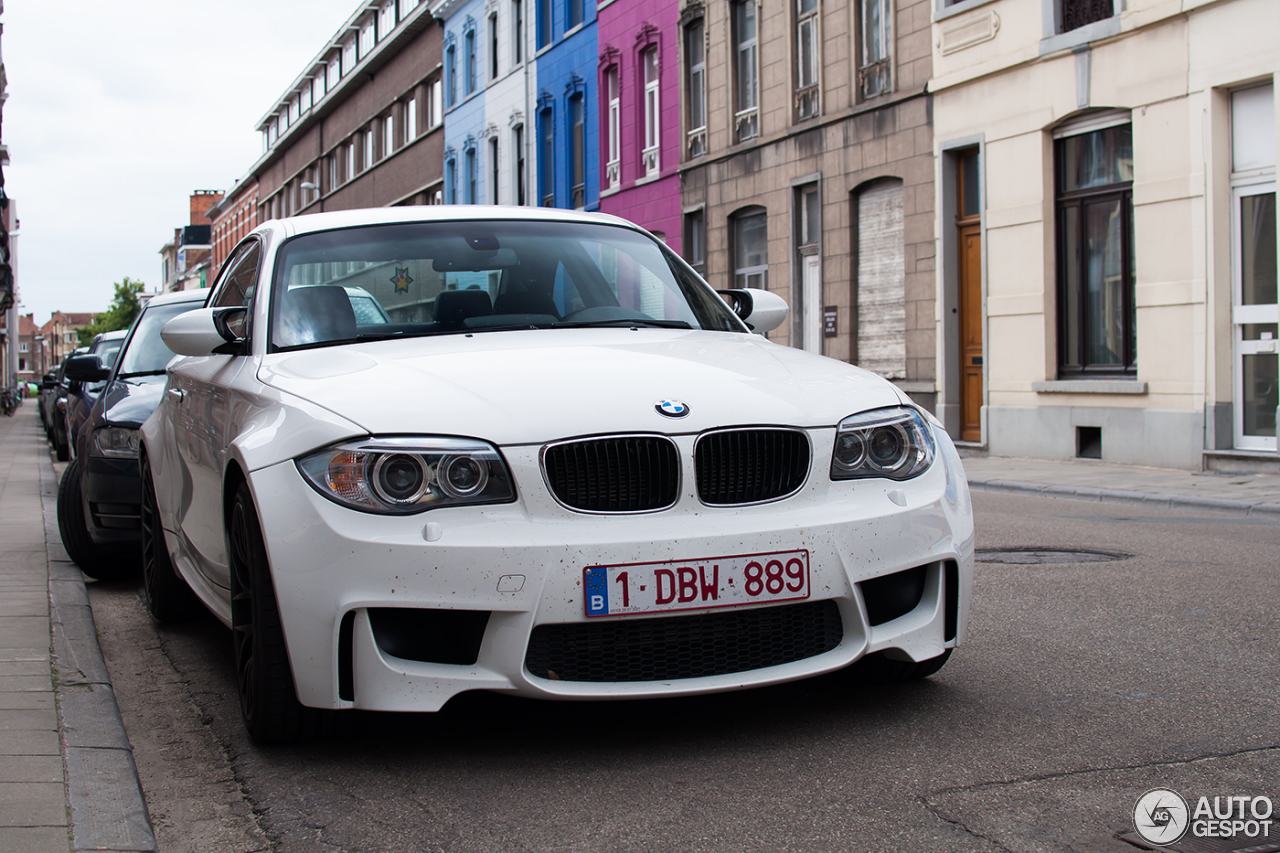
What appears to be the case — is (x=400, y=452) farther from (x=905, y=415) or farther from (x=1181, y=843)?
(x=1181, y=843)

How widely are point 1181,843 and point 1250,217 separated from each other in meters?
12.7

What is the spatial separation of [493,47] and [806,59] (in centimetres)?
1923

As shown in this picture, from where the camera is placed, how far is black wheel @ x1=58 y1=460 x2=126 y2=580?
7379 mm

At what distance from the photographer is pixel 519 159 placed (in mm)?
37812

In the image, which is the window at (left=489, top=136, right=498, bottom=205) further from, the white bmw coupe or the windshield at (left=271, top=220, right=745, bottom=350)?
the white bmw coupe

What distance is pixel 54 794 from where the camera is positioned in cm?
339

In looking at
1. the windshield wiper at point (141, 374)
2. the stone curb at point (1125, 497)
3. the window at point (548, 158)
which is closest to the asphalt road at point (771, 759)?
the windshield wiper at point (141, 374)

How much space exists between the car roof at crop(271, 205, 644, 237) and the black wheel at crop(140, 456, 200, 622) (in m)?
1.51

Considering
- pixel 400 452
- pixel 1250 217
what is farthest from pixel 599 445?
pixel 1250 217

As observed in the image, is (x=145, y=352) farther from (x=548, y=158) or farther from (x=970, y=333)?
(x=548, y=158)

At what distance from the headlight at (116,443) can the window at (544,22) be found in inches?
1145

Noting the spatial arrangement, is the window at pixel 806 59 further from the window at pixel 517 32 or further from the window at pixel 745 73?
the window at pixel 517 32

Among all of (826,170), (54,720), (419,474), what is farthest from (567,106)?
(419,474)
